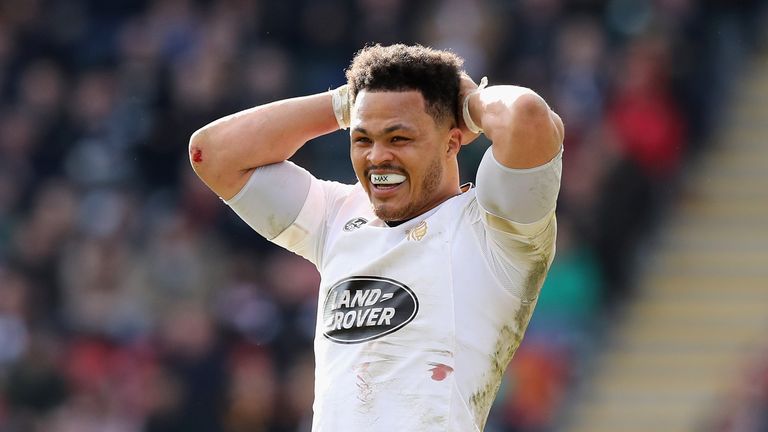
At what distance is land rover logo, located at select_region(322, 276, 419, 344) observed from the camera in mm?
4082

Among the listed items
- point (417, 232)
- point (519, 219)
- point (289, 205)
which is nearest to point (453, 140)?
point (417, 232)

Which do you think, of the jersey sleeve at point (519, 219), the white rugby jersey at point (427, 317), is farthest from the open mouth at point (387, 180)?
the jersey sleeve at point (519, 219)

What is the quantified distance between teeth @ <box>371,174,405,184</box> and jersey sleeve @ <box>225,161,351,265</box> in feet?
1.08

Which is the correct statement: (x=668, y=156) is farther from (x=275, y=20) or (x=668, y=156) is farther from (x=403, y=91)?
(x=403, y=91)

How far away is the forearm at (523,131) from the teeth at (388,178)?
31 centimetres

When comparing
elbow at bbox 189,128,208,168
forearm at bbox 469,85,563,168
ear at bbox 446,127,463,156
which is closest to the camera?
forearm at bbox 469,85,563,168

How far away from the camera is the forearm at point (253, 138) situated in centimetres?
455

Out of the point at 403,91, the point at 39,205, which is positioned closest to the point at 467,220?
the point at 403,91

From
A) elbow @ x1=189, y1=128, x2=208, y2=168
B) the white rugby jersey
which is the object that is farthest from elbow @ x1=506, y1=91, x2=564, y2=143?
elbow @ x1=189, y1=128, x2=208, y2=168

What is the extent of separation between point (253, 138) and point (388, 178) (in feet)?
1.77

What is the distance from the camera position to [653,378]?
11.4 metres

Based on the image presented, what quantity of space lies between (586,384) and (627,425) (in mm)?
434

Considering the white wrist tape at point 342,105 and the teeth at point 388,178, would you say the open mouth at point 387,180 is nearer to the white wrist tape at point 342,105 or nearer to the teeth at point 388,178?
the teeth at point 388,178

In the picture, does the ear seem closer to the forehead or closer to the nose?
the forehead
